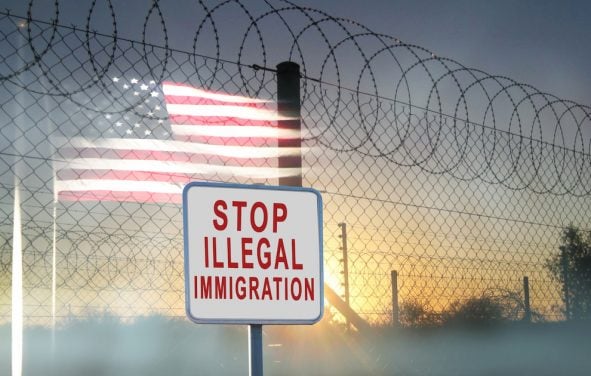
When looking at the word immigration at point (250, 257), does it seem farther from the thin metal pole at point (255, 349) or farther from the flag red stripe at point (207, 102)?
the flag red stripe at point (207, 102)

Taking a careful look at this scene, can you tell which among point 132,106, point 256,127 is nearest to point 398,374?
point 256,127

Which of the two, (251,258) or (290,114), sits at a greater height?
(290,114)

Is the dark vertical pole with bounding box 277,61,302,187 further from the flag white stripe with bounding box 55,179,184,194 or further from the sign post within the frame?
the sign post

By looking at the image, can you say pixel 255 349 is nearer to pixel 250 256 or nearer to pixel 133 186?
pixel 250 256

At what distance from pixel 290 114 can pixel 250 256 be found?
6.33 ft

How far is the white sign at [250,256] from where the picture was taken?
2.38 metres

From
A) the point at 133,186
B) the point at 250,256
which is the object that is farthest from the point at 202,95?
the point at 250,256

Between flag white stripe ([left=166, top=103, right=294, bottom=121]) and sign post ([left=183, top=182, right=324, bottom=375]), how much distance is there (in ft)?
7.35

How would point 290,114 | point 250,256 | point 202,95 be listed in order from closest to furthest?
1. point 250,256
2. point 290,114
3. point 202,95

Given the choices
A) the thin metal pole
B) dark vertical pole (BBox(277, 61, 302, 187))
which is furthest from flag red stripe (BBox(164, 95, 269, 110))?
the thin metal pole

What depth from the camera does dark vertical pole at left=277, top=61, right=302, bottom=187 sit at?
4.11m

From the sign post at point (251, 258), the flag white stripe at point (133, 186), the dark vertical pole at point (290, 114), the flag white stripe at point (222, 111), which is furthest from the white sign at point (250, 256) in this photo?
the flag white stripe at point (133, 186)

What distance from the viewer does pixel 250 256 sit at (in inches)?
95.9

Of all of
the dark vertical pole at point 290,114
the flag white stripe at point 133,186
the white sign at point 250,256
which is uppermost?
the dark vertical pole at point 290,114
